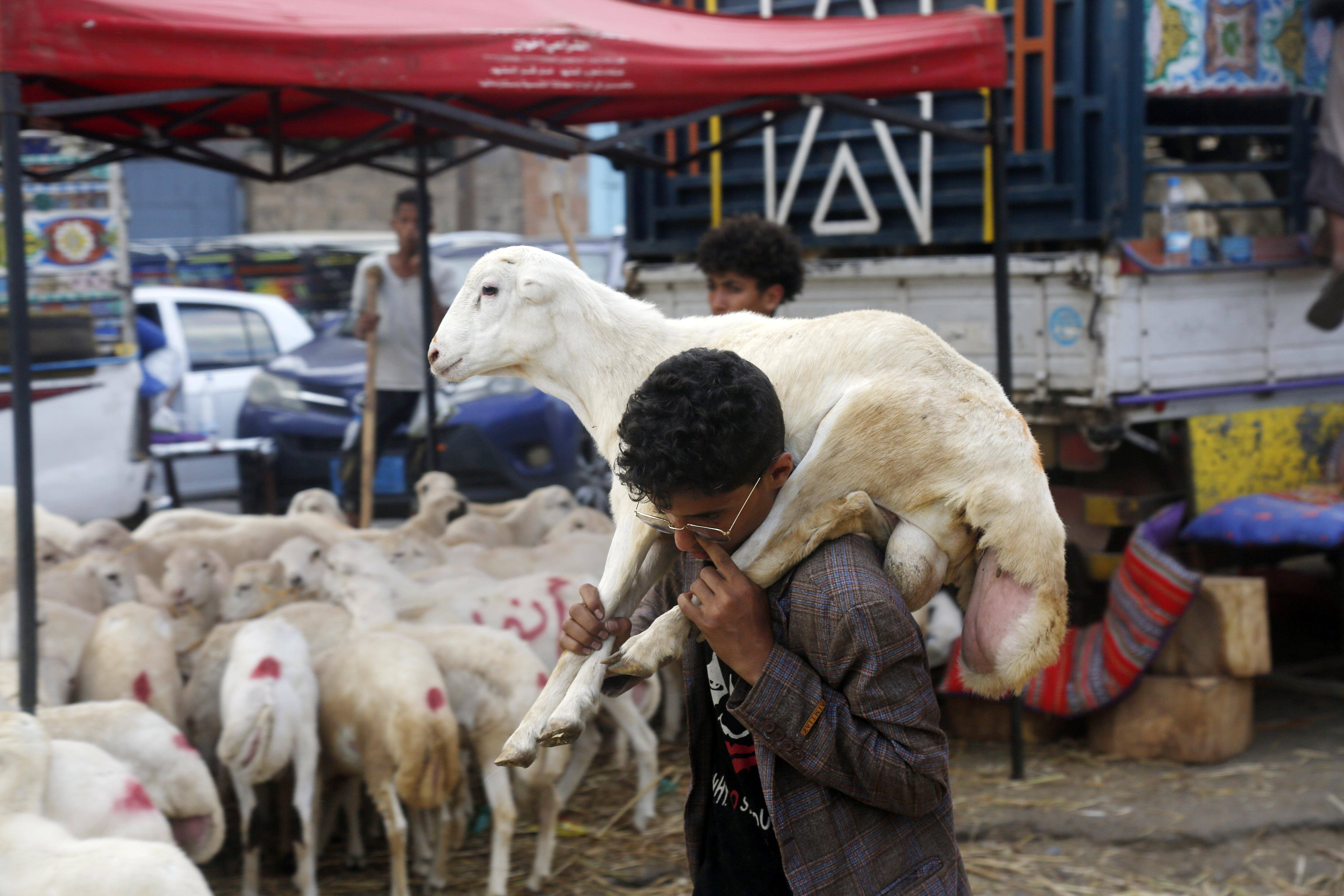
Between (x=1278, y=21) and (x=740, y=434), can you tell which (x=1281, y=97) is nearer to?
(x=1278, y=21)

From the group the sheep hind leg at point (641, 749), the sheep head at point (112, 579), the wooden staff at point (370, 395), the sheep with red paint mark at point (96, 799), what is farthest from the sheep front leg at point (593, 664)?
the wooden staff at point (370, 395)

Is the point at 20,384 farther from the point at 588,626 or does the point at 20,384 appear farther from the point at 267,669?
the point at 588,626

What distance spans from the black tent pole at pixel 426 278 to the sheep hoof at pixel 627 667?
5175 mm

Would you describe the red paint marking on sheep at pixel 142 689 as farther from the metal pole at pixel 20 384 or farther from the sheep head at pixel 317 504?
the sheep head at pixel 317 504

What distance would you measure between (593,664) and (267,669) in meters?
2.60

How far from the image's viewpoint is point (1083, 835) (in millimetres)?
4727

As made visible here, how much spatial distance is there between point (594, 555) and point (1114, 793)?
8.56ft

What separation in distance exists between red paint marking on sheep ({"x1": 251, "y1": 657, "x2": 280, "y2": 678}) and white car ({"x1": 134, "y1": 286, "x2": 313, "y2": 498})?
5.48 metres

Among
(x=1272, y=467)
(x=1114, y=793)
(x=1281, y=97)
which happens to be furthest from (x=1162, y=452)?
(x=1281, y=97)

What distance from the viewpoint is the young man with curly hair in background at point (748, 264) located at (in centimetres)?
425

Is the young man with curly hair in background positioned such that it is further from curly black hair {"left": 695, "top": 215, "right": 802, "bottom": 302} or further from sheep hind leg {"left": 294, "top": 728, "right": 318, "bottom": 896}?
sheep hind leg {"left": 294, "top": 728, "right": 318, "bottom": 896}

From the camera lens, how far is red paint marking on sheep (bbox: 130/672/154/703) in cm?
437

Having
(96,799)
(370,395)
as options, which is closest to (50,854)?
(96,799)

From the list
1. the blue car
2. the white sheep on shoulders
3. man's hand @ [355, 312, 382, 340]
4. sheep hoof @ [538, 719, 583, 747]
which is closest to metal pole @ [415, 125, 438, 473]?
man's hand @ [355, 312, 382, 340]
